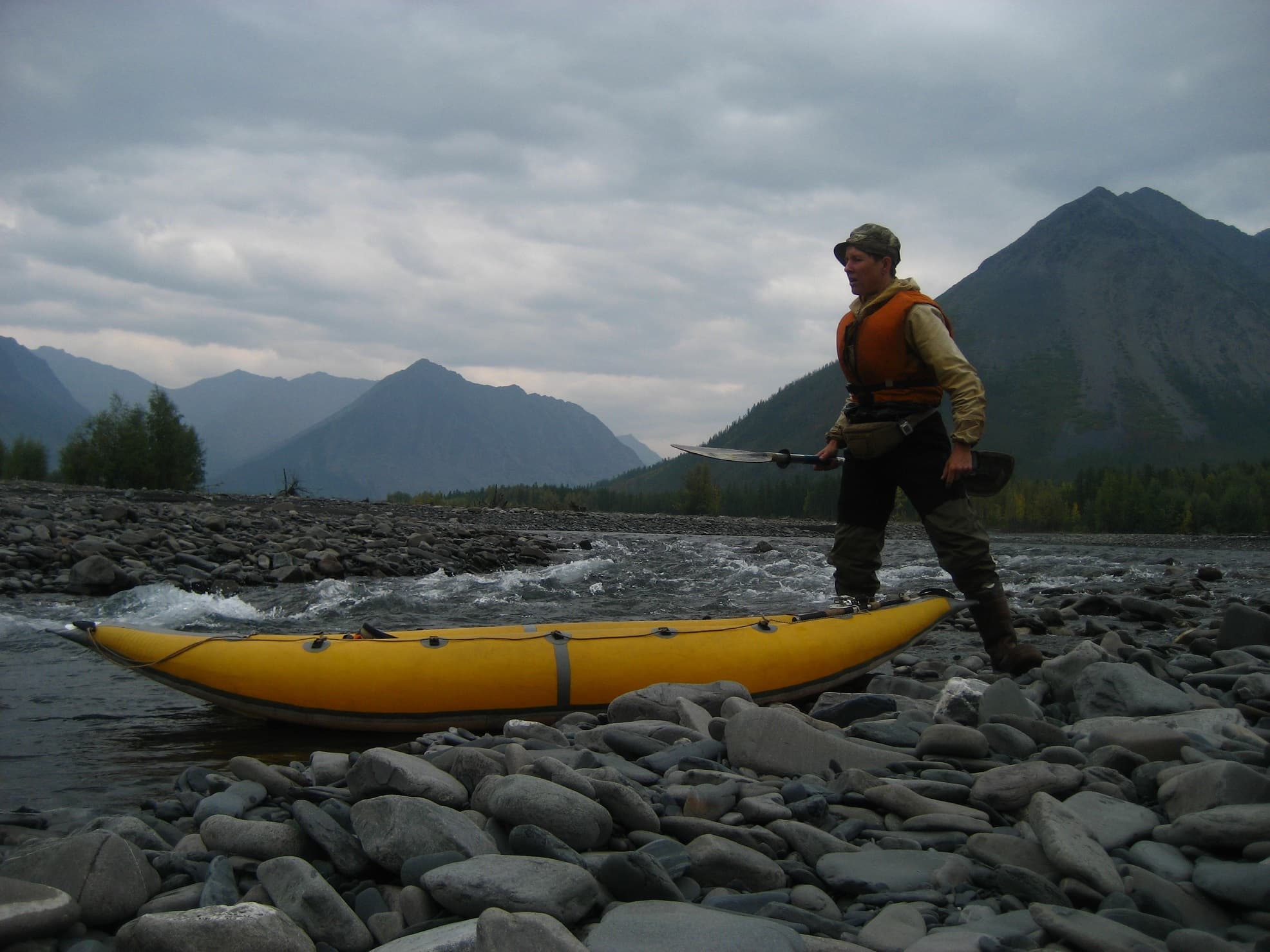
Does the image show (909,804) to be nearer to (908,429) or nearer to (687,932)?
(687,932)

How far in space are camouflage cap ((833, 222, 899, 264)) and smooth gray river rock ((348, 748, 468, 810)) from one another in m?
4.03

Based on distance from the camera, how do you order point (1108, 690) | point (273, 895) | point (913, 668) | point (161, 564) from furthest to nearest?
point (161, 564) < point (913, 668) < point (1108, 690) < point (273, 895)

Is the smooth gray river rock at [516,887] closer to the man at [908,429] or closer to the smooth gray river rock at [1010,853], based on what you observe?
the smooth gray river rock at [1010,853]

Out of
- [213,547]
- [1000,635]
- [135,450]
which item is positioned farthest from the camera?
[135,450]

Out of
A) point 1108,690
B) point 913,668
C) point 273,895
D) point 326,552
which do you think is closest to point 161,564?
point 326,552

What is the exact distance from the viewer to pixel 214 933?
1.87m

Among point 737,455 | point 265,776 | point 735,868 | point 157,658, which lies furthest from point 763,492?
point 735,868

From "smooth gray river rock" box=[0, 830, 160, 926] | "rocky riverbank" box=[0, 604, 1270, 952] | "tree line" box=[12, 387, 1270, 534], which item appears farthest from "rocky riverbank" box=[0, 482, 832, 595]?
"tree line" box=[12, 387, 1270, 534]

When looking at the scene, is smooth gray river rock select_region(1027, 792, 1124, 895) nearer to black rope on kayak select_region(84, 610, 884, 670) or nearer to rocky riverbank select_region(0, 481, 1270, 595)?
black rope on kayak select_region(84, 610, 884, 670)

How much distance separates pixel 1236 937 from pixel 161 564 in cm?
1221

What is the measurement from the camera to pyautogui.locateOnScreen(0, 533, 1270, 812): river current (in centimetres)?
417

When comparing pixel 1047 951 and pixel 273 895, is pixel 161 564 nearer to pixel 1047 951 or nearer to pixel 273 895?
pixel 273 895

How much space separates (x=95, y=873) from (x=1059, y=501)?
81.1m

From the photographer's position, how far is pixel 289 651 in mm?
4664
